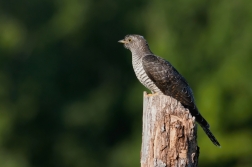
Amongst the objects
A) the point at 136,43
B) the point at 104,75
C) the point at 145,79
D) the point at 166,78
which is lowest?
the point at 145,79

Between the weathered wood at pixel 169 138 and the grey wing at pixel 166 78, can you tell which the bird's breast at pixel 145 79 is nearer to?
the grey wing at pixel 166 78

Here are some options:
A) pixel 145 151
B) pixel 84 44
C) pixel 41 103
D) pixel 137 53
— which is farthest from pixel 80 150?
pixel 145 151

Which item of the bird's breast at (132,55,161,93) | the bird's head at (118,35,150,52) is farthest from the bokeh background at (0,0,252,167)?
the bird's breast at (132,55,161,93)

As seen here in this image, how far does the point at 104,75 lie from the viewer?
1228 inches

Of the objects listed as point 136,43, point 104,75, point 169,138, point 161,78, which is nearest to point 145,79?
point 161,78

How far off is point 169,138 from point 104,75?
23377mm

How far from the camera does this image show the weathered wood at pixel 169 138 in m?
7.85

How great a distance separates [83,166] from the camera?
27.3m

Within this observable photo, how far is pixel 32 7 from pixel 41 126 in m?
7.85

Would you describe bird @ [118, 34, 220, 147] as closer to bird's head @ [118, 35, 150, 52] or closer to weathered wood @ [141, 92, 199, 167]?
bird's head @ [118, 35, 150, 52]

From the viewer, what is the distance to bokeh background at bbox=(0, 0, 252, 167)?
21.9 m

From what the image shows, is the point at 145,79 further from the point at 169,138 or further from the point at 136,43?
the point at 169,138

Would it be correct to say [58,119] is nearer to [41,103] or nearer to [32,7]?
[41,103]

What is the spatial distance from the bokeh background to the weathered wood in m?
12.0
